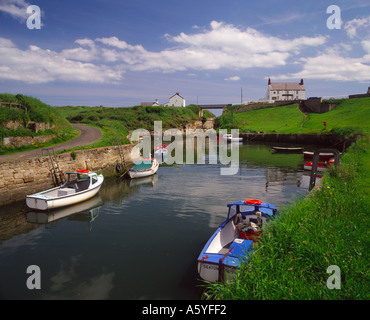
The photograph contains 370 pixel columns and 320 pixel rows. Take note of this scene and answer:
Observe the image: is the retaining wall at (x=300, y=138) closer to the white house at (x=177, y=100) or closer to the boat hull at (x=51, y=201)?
the boat hull at (x=51, y=201)

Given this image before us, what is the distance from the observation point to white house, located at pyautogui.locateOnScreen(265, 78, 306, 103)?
4739 inches

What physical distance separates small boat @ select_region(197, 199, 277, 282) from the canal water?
1.21 m

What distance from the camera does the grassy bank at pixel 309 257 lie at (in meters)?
5.83

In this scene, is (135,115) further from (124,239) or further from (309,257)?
(309,257)

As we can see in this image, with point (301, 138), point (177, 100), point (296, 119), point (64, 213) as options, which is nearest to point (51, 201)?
point (64, 213)

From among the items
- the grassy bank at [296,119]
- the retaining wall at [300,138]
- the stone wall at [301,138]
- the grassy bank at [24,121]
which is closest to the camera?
the grassy bank at [24,121]

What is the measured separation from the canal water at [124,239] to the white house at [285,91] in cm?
10662

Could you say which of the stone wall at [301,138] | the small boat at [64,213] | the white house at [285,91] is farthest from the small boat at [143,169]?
the white house at [285,91]

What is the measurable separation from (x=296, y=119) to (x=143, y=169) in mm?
69156

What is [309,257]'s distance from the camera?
7.19m

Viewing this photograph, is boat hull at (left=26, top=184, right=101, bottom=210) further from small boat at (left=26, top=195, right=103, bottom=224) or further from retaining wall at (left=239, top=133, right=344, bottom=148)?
retaining wall at (left=239, top=133, right=344, bottom=148)

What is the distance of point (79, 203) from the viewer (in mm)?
20500

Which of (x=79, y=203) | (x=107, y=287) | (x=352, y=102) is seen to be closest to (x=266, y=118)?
(x=352, y=102)
